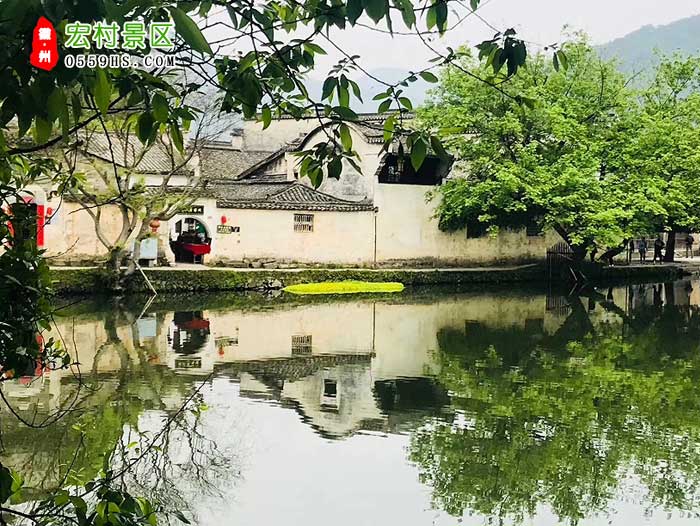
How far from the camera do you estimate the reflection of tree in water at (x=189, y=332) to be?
40.1 ft

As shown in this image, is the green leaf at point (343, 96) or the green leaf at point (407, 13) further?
the green leaf at point (343, 96)

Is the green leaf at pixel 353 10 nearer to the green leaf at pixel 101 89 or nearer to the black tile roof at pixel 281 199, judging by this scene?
the green leaf at pixel 101 89

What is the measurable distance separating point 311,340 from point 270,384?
3393 mm

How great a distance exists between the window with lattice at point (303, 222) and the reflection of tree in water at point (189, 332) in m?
8.00

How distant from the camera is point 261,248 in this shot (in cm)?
2319

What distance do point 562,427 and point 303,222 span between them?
16476 millimetres

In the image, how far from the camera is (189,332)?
13.7 metres

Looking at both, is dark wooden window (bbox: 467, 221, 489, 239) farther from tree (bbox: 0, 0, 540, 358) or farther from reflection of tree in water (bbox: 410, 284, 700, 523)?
tree (bbox: 0, 0, 540, 358)

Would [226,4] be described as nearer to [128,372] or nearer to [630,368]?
[128,372]

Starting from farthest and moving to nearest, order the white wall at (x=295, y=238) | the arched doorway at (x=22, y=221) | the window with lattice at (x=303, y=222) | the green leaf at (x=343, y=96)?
the window with lattice at (x=303, y=222) < the white wall at (x=295, y=238) < the arched doorway at (x=22, y=221) < the green leaf at (x=343, y=96)

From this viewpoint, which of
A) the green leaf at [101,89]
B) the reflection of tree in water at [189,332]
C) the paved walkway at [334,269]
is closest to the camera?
the green leaf at [101,89]

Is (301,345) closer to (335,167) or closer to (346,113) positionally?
(335,167)

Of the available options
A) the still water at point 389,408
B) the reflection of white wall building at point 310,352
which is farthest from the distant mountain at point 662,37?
the still water at point 389,408

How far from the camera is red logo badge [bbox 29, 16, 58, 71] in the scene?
5.25 ft
